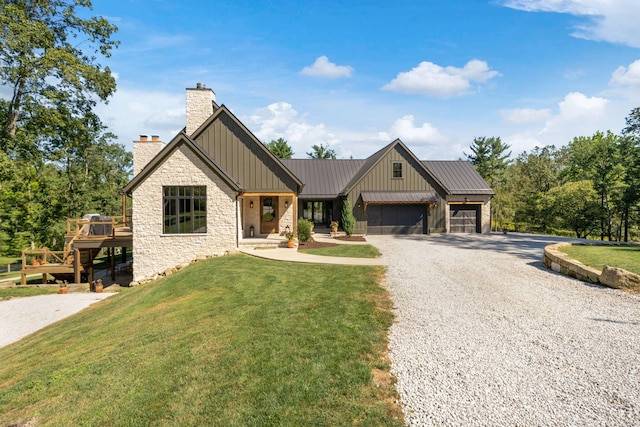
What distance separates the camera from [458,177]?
28.6 m

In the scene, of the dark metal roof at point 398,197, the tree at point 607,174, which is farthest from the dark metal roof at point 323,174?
the tree at point 607,174

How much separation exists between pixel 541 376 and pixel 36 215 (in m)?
45.5

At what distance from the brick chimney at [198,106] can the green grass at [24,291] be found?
38.7 feet

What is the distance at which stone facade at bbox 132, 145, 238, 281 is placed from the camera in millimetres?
16656

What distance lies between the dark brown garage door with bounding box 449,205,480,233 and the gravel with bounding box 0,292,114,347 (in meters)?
24.2

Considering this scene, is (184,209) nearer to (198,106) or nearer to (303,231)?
(303,231)

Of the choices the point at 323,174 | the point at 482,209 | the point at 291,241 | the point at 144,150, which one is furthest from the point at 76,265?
the point at 482,209

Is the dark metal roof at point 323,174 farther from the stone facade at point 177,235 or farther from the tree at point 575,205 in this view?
the tree at point 575,205

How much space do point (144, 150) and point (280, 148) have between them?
1287 inches

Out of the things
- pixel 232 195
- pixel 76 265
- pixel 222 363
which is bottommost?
pixel 76 265

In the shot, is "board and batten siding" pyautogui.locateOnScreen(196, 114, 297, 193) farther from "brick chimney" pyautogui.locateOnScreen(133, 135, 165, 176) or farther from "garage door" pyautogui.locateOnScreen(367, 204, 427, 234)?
"garage door" pyautogui.locateOnScreen(367, 204, 427, 234)

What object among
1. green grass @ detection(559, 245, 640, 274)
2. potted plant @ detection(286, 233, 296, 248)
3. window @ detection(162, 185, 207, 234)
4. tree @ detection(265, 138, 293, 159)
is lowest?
green grass @ detection(559, 245, 640, 274)

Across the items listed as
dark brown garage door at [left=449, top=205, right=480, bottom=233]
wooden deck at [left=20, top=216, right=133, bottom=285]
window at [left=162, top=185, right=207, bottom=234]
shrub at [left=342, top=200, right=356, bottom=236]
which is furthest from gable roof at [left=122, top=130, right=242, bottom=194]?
dark brown garage door at [left=449, top=205, right=480, bottom=233]

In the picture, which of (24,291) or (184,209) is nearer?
(184,209)
